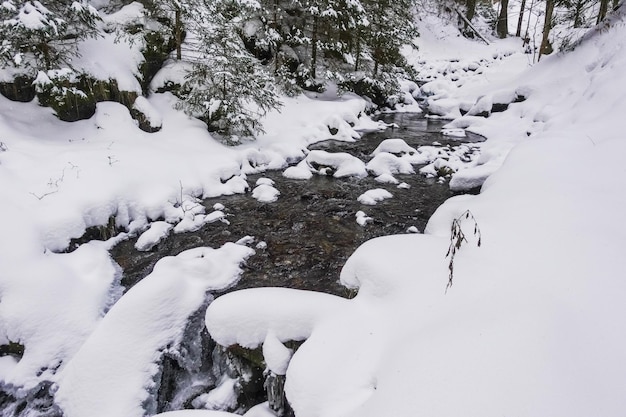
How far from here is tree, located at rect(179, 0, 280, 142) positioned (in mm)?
9469

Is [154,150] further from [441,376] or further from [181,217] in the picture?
[441,376]

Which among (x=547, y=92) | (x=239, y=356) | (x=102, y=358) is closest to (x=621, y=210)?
(x=239, y=356)

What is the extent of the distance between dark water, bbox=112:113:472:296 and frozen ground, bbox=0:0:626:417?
37 cm

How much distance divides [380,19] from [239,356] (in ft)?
52.7

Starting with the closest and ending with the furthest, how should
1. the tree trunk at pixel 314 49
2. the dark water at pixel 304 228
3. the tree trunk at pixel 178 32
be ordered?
the dark water at pixel 304 228 < the tree trunk at pixel 178 32 < the tree trunk at pixel 314 49

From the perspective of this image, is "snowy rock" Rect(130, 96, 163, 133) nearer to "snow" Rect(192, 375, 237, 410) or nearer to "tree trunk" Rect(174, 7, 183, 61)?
"tree trunk" Rect(174, 7, 183, 61)

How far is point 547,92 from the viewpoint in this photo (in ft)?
42.1

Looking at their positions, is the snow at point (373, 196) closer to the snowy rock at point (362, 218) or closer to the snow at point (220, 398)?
the snowy rock at point (362, 218)

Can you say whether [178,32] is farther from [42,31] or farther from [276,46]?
[276,46]

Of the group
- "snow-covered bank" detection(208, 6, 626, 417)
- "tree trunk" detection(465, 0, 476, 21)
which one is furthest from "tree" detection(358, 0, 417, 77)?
"tree trunk" detection(465, 0, 476, 21)

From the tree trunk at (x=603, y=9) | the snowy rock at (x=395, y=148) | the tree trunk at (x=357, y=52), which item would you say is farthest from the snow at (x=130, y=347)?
the tree trunk at (x=603, y=9)

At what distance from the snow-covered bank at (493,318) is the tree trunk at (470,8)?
92.4 ft

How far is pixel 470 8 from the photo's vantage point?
28438mm

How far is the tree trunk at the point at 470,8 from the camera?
1116 inches
